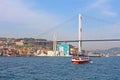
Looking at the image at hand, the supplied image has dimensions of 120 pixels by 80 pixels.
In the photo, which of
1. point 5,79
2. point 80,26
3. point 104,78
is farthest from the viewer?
point 80,26

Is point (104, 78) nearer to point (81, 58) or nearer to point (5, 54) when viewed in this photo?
point (81, 58)

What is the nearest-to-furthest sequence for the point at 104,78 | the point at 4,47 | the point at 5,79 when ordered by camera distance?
the point at 5,79 < the point at 104,78 < the point at 4,47

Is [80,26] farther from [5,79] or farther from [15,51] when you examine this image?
[15,51]

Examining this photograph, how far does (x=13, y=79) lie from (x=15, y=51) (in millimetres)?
159719

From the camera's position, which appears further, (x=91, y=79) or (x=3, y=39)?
(x=3, y=39)

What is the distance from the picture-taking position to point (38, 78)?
36000 millimetres

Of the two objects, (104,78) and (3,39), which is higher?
(3,39)

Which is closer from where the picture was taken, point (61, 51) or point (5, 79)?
point (5, 79)

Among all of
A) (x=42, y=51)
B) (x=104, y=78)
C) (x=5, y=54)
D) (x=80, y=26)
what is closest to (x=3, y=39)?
(x=5, y=54)

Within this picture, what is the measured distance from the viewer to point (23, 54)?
641ft

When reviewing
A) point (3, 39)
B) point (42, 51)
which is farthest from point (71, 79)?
point (42, 51)

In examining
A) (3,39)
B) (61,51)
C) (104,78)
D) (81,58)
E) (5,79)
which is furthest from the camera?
(61,51)

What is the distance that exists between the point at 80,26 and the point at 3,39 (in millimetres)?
61132

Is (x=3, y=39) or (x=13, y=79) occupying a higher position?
(x=3, y=39)
